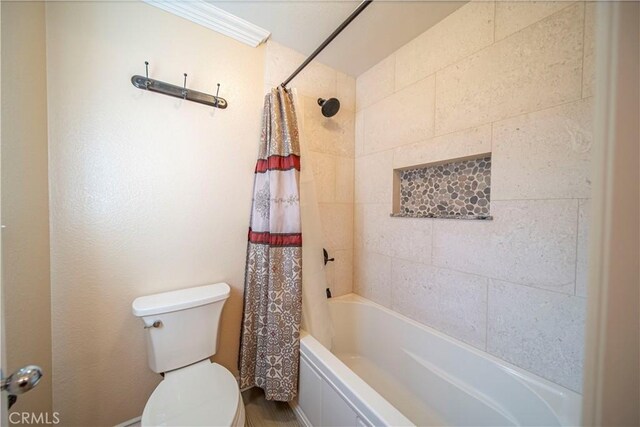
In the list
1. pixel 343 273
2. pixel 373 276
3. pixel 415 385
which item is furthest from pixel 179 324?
pixel 415 385

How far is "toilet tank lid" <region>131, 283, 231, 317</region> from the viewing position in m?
1.03

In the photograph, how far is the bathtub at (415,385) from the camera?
887 millimetres

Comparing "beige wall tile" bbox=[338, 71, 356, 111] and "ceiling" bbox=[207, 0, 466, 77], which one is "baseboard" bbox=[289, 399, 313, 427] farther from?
"ceiling" bbox=[207, 0, 466, 77]

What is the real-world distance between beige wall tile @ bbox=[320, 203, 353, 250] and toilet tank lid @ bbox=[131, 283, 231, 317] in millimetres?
836

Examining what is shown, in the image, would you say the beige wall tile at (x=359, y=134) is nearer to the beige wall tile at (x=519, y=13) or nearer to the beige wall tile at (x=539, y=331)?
the beige wall tile at (x=519, y=13)

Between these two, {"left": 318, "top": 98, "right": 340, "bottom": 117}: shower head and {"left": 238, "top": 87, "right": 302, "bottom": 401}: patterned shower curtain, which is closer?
{"left": 238, "top": 87, "right": 302, "bottom": 401}: patterned shower curtain

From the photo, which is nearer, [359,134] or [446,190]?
[446,190]

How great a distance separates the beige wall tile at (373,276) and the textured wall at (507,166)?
0.26 feet

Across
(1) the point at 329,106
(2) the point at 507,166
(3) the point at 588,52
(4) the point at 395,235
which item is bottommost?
(4) the point at 395,235

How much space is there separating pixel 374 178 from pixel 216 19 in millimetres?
1408

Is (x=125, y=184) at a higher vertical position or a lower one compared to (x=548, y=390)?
higher

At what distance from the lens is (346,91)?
1812 mm

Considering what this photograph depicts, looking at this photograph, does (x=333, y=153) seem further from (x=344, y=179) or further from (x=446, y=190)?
(x=446, y=190)

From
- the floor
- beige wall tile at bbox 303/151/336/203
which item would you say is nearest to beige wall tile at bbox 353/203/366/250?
beige wall tile at bbox 303/151/336/203
